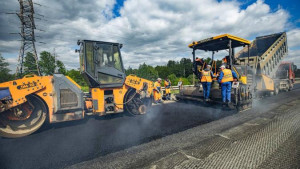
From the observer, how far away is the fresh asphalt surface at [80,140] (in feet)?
8.28

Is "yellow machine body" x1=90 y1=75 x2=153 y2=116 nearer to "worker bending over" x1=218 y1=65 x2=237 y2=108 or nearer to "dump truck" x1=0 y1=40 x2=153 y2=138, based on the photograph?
"dump truck" x1=0 y1=40 x2=153 y2=138

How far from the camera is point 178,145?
2.80m

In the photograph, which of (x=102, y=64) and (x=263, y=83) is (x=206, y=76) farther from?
(x=263, y=83)

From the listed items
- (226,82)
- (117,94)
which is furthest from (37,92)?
(226,82)

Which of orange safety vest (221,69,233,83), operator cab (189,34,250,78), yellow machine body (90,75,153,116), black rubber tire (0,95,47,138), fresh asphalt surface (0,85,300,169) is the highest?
operator cab (189,34,250,78)

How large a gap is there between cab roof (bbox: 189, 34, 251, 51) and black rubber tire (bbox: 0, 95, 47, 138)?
18.3 ft

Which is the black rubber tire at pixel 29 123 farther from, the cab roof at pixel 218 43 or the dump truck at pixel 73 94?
the cab roof at pixel 218 43

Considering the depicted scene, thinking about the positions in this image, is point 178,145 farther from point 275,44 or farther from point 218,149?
point 275,44

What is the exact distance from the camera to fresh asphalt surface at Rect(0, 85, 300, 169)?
99.4 inches

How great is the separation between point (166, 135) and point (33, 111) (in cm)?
329

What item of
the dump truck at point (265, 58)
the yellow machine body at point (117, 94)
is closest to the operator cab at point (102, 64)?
A: the yellow machine body at point (117, 94)

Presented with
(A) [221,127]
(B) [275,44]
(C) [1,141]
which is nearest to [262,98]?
(B) [275,44]

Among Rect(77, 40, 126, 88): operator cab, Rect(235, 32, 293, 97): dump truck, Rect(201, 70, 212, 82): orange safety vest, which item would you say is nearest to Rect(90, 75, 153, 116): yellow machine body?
Rect(77, 40, 126, 88): operator cab

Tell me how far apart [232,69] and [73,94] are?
16.9ft
